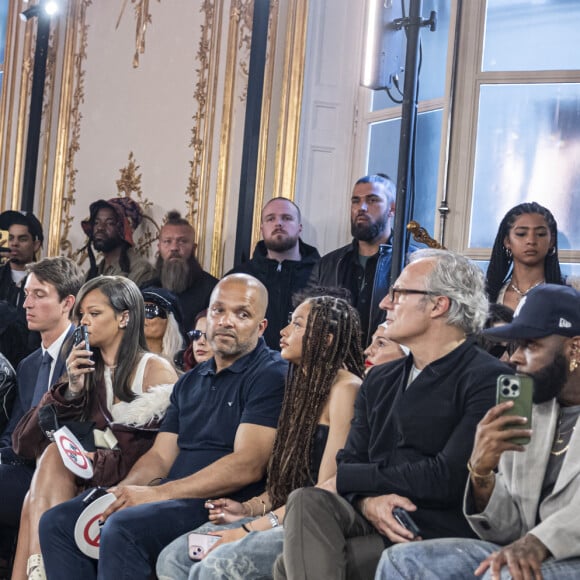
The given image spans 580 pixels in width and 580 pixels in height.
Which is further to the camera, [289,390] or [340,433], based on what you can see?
[289,390]

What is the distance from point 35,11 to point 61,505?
16.1ft

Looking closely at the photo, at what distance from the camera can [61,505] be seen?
399 cm

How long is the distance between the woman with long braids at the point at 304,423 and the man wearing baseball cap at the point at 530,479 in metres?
0.73

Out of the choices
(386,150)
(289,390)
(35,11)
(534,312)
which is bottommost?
(289,390)

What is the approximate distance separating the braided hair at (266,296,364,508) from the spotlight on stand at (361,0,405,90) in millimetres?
1330

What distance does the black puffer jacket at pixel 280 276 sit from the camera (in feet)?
19.9

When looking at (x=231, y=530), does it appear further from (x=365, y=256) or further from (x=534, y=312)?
(x=365, y=256)

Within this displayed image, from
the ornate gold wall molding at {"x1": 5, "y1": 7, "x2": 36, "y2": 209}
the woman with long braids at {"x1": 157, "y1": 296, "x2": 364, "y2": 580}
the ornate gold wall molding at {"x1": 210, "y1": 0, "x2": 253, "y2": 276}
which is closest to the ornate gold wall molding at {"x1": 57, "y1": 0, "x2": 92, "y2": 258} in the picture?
the ornate gold wall molding at {"x1": 5, "y1": 7, "x2": 36, "y2": 209}

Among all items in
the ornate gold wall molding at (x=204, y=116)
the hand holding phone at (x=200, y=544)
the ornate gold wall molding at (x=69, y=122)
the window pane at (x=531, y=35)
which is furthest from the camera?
the ornate gold wall molding at (x=69, y=122)

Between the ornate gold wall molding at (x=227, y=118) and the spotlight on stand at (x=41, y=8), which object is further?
the spotlight on stand at (x=41, y=8)

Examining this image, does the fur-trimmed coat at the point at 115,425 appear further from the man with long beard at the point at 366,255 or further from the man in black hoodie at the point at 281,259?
the man in black hoodie at the point at 281,259

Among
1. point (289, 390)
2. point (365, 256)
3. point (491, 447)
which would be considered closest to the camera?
point (491, 447)

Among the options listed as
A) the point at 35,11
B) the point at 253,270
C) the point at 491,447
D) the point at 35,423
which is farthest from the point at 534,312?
the point at 35,11

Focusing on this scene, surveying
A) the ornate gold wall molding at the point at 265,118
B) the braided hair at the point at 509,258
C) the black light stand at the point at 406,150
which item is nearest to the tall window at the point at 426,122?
the ornate gold wall molding at the point at 265,118
